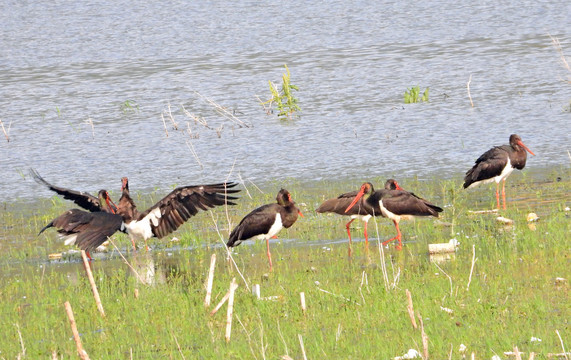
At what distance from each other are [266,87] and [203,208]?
606 inches

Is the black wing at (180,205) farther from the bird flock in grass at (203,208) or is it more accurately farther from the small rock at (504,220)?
the small rock at (504,220)

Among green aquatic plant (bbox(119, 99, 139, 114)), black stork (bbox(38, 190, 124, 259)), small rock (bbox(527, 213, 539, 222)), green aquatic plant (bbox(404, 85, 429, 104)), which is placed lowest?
small rock (bbox(527, 213, 539, 222))

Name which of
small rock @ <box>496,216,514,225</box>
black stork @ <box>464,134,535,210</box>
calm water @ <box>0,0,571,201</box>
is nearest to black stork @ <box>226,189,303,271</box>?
small rock @ <box>496,216,514,225</box>

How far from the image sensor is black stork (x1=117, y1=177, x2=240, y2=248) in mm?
13039

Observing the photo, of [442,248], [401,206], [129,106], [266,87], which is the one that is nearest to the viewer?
[442,248]

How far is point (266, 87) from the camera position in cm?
2827

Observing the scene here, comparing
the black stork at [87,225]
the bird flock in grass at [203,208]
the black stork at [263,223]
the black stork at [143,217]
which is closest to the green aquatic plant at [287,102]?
the bird flock in grass at [203,208]

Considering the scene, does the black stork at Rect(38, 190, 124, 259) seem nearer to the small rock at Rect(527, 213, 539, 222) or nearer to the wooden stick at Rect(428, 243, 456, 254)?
the wooden stick at Rect(428, 243, 456, 254)

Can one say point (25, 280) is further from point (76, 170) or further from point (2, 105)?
point (2, 105)

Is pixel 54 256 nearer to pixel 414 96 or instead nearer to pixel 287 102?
pixel 287 102

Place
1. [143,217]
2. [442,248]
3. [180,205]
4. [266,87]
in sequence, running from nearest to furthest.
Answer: [442,248] < [180,205] < [143,217] < [266,87]

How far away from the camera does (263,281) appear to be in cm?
1109

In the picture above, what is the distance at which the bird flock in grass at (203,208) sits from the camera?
12.6m

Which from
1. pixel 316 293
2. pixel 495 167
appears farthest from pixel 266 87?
pixel 316 293
